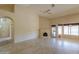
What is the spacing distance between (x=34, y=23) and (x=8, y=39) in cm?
259

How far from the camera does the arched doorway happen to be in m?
5.89

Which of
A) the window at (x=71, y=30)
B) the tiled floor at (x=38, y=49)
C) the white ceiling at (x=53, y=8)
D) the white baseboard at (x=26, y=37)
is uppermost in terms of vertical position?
the white ceiling at (x=53, y=8)

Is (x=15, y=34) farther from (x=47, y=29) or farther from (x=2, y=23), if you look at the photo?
(x=47, y=29)

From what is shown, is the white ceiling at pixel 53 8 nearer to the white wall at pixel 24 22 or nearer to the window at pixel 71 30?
the white wall at pixel 24 22

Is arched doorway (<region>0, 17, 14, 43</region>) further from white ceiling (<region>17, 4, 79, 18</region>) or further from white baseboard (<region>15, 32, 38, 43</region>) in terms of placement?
white ceiling (<region>17, 4, 79, 18</region>)

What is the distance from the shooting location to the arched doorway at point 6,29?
589 centimetres

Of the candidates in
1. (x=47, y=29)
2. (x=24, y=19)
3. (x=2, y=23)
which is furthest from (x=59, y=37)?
(x=2, y=23)

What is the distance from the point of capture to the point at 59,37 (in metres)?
9.91

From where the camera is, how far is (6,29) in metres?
6.10

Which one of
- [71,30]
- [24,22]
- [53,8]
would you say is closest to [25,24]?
[24,22]

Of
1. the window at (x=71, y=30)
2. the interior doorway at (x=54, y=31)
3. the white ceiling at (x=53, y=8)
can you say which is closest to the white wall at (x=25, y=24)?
the white ceiling at (x=53, y=8)

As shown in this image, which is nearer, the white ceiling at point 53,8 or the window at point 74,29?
the white ceiling at point 53,8
